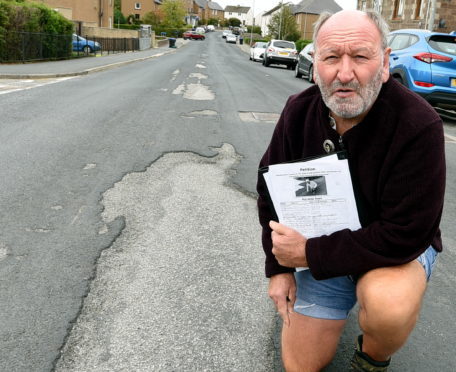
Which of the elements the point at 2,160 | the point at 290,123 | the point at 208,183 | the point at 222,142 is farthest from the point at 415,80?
the point at 290,123

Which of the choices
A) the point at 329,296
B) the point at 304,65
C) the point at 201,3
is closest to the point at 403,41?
the point at 304,65

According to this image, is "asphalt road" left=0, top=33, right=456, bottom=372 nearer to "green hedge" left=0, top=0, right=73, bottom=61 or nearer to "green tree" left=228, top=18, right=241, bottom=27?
"green hedge" left=0, top=0, right=73, bottom=61

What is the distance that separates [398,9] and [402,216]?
107 feet

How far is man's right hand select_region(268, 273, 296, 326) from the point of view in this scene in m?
2.25

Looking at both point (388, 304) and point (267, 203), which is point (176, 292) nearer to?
point (267, 203)

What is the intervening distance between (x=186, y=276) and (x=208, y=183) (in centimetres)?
208

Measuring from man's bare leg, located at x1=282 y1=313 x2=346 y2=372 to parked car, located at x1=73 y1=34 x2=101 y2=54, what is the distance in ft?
92.8

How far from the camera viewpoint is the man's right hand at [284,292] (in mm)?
2252

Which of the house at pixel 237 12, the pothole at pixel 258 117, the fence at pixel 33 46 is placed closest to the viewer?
the pothole at pixel 258 117

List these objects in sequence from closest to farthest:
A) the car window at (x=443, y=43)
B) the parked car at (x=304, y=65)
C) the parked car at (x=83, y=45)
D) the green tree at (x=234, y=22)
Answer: the car window at (x=443, y=43) < the parked car at (x=304, y=65) < the parked car at (x=83, y=45) < the green tree at (x=234, y=22)

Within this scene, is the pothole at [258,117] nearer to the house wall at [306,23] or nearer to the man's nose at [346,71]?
the man's nose at [346,71]

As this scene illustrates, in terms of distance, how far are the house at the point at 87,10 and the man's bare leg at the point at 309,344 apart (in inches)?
1830

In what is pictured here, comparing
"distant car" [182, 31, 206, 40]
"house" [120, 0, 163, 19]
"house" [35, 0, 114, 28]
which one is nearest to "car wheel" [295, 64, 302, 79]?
"house" [35, 0, 114, 28]

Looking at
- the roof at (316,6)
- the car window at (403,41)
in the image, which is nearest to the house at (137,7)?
the roof at (316,6)
